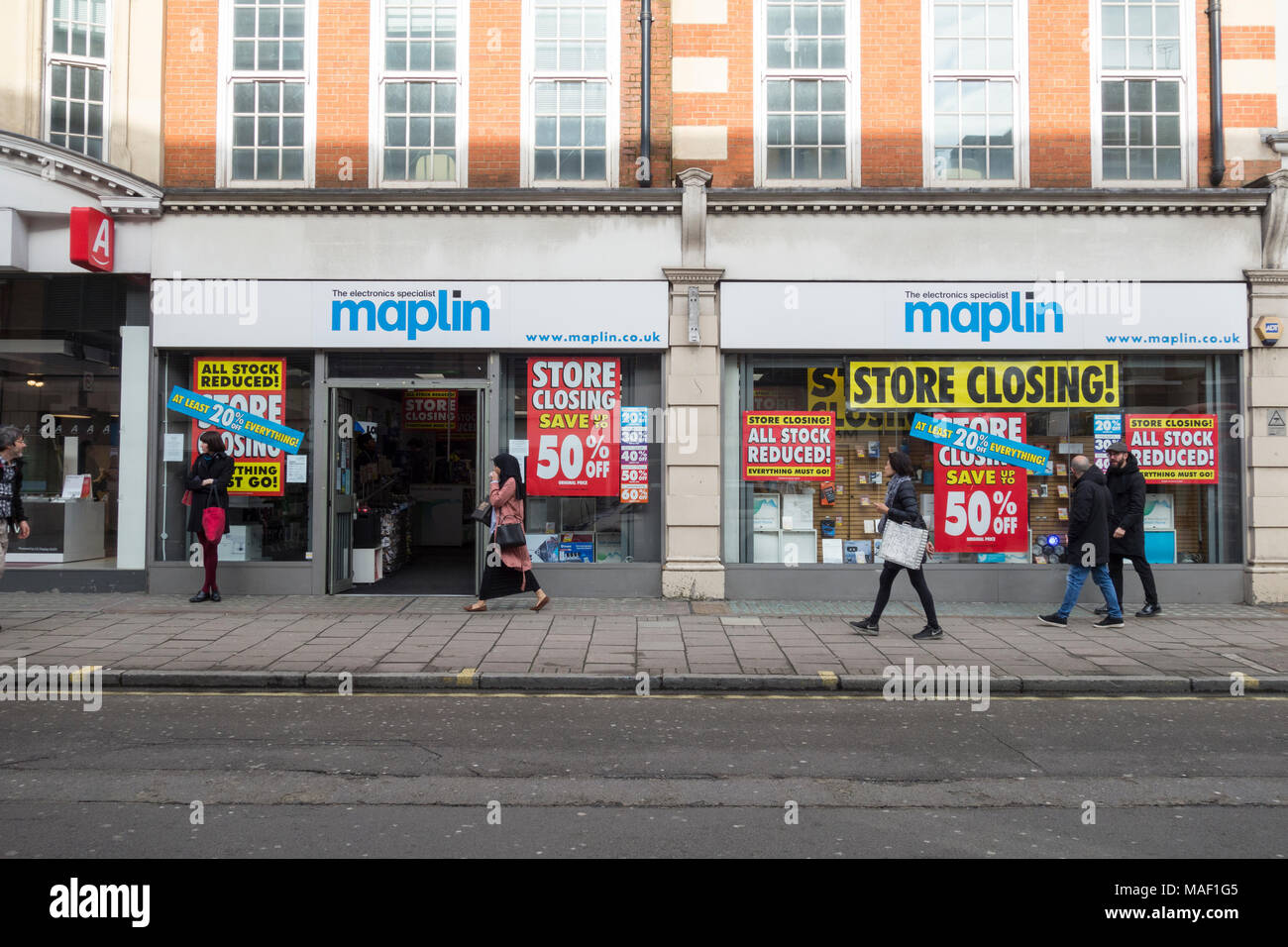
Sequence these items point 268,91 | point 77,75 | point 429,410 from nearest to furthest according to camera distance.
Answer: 1. point 77,75
2. point 268,91
3. point 429,410

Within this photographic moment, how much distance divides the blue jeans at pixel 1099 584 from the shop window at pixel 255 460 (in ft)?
30.4

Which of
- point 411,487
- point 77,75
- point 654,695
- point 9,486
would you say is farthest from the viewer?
point 411,487

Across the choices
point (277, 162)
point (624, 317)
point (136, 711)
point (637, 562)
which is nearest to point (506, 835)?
point (136, 711)

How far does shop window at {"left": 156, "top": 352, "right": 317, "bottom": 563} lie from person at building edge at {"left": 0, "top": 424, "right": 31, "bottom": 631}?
2442mm

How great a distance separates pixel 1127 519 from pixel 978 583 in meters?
1.94

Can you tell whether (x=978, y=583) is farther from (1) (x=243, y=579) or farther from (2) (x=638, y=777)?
(1) (x=243, y=579)

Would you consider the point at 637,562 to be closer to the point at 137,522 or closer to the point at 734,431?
the point at 734,431

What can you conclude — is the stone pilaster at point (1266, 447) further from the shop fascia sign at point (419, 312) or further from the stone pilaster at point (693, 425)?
the shop fascia sign at point (419, 312)

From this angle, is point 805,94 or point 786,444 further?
point 805,94

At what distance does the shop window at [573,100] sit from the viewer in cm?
1168

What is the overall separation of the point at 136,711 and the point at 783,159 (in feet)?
31.8

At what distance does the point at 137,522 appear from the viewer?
1139 cm

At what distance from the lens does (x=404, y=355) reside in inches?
450

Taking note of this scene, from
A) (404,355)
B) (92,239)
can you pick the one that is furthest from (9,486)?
(404,355)
